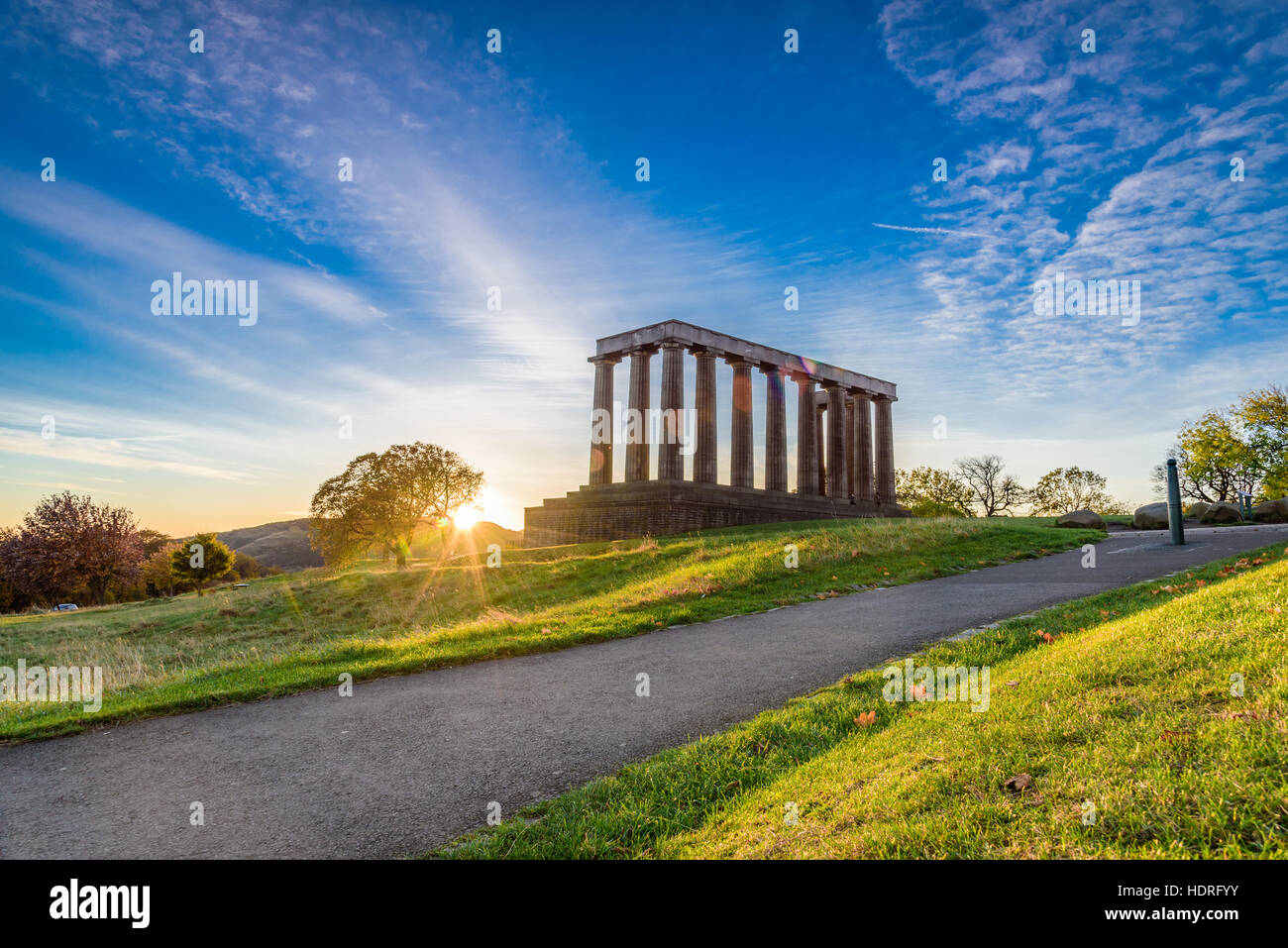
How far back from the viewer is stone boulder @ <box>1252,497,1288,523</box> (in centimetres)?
3266

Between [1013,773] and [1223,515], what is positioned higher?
[1223,515]

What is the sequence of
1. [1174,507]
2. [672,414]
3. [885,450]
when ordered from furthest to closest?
[885,450], [672,414], [1174,507]

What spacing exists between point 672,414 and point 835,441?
21.0 m

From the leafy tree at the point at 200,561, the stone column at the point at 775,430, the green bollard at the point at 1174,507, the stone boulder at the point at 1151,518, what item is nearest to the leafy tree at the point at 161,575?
the leafy tree at the point at 200,561

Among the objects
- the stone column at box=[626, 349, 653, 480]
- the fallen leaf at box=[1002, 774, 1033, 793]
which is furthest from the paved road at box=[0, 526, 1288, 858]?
the stone column at box=[626, 349, 653, 480]

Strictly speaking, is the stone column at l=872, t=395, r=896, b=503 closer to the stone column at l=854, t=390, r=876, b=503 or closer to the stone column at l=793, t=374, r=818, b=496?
the stone column at l=854, t=390, r=876, b=503

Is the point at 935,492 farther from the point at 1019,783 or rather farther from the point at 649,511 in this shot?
the point at 1019,783

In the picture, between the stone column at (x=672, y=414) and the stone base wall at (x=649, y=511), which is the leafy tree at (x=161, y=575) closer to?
the stone base wall at (x=649, y=511)

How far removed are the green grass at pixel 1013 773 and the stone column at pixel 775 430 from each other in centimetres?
4691

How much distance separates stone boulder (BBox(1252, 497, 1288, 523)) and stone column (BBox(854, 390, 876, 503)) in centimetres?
3123

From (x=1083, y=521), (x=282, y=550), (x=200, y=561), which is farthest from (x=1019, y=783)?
(x=282, y=550)

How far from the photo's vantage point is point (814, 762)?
5551mm

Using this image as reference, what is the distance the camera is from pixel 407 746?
23.3 feet
